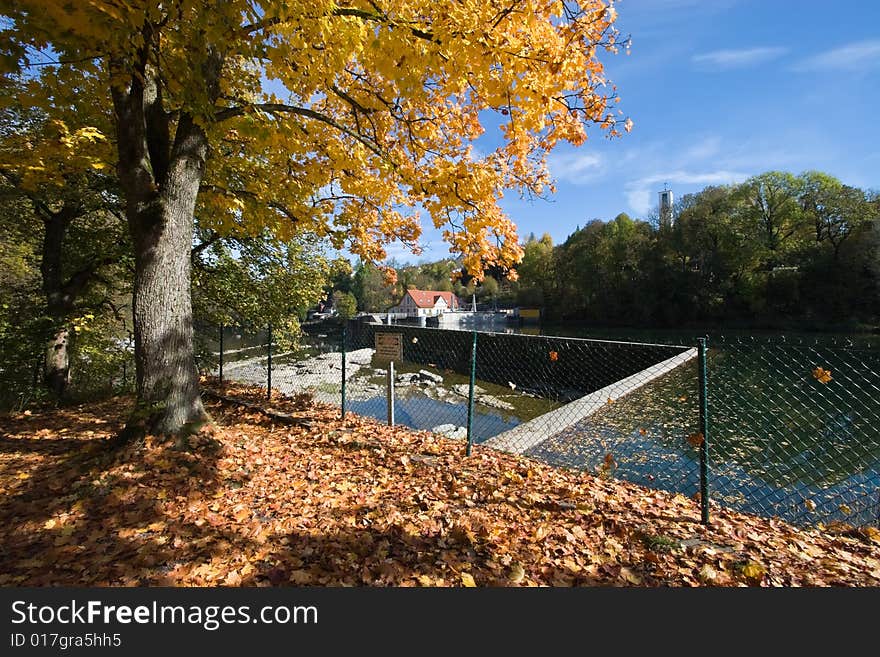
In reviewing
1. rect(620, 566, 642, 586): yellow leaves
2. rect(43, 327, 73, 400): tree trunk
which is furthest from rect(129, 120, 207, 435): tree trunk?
rect(43, 327, 73, 400): tree trunk

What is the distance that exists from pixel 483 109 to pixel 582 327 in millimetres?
52128

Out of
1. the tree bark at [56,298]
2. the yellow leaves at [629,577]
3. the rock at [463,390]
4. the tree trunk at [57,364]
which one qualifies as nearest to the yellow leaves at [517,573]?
the yellow leaves at [629,577]

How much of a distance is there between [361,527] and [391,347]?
2603 millimetres

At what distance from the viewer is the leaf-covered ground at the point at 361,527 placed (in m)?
2.40

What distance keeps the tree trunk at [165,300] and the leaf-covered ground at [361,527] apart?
1.54 feet

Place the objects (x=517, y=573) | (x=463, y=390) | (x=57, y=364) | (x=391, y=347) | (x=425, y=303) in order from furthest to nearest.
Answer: (x=425, y=303)
(x=463, y=390)
(x=57, y=364)
(x=391, y=347)
(x=517, y=573)

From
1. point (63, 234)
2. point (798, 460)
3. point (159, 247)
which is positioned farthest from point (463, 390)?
point (159, 247)

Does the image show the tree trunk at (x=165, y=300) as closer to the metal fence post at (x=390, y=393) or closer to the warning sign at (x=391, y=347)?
the warning sign at (x=391, y=347)

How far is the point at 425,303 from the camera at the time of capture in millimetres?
77312

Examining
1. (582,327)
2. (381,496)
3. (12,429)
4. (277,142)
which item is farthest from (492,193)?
(582,327)

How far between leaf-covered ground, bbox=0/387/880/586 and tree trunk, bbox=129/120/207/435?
1.54 feet

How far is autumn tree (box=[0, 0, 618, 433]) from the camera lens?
3.37 meters

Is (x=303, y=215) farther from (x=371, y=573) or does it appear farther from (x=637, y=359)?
(x=637, y=359)

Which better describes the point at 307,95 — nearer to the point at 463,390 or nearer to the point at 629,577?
the point at 629,577
